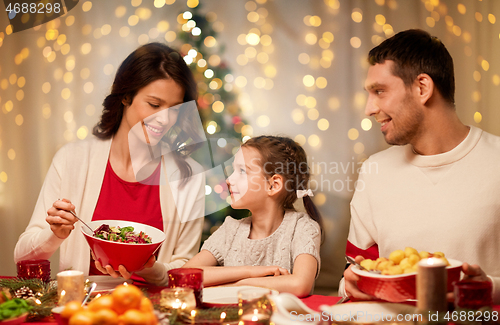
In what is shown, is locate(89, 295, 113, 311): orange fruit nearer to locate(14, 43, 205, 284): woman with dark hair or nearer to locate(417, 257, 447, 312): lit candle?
locate(417, 257, 447, 312): lit candle

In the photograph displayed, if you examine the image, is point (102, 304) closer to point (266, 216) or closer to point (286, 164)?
point (266, 216)

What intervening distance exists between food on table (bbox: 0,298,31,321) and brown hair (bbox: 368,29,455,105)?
157 centimetres

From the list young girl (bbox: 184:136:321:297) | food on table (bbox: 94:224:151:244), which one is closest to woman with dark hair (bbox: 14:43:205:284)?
young girl (bbox: 184:136:321:297)

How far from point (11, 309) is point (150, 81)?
4.33 feet

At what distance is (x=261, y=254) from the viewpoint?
1.83m

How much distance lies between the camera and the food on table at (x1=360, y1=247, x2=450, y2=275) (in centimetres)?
103


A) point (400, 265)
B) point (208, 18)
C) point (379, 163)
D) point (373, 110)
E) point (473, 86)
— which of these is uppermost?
point (208, 18)

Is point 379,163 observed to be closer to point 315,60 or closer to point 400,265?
point 400,265

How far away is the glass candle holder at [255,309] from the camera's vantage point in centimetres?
92

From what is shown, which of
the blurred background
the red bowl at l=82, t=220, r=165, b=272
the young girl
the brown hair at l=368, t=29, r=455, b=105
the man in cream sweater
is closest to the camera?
the red bowl at l=82, t=220, r=165, b=272

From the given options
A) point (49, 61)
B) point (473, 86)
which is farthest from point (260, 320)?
point (49, 61)

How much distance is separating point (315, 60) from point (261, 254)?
4.74 ft

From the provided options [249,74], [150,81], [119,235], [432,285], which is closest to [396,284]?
[432,285]

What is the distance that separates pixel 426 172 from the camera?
66.1 inches
